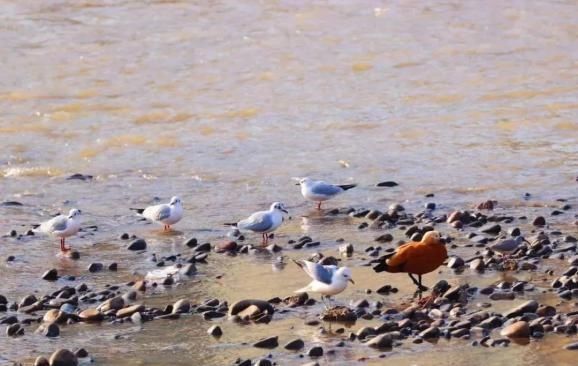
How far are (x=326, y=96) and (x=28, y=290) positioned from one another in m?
9.06

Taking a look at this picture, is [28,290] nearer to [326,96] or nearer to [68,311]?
[68,311]

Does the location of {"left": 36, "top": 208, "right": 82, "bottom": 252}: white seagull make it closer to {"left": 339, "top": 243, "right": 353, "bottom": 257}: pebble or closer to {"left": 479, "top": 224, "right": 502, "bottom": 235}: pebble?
{"left": 339, "top": 243, "right": 353, "bottom": 257}: pebble

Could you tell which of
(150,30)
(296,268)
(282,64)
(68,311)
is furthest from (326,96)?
(68,311)

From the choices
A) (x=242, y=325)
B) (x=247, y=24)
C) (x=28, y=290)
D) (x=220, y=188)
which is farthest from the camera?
(x=247, y=24)

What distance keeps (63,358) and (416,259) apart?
2.68 metres

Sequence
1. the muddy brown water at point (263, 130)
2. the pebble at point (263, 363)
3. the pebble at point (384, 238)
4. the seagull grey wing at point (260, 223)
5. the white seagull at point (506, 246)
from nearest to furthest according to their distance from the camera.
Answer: the pebble at point (263, 363)
the muddy brown water at point (263, 130)
the white seagull at point (506, 246)
the pebble at point (384, 238)
the seagull grey wing at point (260, 223)

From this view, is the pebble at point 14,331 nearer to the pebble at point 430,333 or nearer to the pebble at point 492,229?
the pebble at point 430,333

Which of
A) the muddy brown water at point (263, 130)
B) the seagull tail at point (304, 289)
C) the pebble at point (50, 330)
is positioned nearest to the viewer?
the pebble at point (50, 330)

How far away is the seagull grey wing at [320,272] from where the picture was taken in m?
Answer: 9.18

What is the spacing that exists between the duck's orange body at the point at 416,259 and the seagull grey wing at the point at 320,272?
46cm

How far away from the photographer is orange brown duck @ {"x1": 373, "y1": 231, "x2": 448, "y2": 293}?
9.50 metres

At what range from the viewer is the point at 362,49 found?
21.3 metres

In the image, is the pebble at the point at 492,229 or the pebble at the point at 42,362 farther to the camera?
the pebble at the point at 492,229

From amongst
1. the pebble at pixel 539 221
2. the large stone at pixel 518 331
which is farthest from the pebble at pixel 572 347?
the pebble at pixel 539 221
